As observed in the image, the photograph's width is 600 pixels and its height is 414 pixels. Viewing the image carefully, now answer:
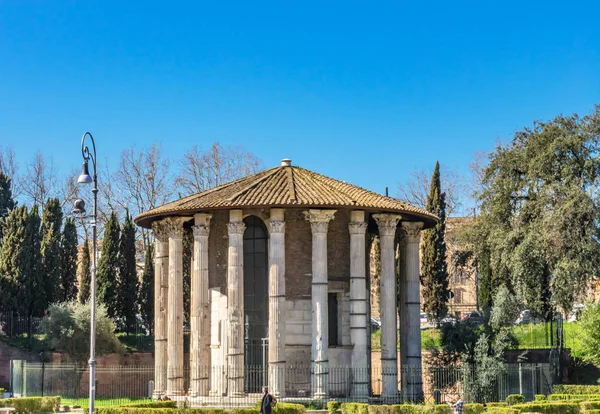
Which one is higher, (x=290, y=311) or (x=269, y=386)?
(x=290, y=311)

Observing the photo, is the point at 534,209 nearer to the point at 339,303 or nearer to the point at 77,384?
the point at 339,303

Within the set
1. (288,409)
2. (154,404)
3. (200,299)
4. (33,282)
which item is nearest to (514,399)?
(288,409)

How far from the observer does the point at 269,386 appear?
33562mm

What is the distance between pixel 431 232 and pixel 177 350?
20.4m

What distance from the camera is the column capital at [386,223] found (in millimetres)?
36094

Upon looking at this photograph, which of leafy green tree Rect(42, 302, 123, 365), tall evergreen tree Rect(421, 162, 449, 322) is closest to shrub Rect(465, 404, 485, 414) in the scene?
tall evergreen tree Rect(421, 162, 449, 322)

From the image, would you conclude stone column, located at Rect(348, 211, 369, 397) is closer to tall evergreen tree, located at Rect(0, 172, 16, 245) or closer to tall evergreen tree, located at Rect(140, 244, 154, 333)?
tall evergreen tree, located at Rect(140, 244, 154, 333)

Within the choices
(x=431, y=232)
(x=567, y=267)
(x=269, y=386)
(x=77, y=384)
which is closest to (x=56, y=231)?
(x=77, y=384)

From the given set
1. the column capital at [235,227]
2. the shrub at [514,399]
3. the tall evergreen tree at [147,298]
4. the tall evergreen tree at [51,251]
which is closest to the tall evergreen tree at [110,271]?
the tall evergreen tree at [147,298]

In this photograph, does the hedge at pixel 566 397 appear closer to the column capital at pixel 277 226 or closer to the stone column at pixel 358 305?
the stone column at pixel 358 305

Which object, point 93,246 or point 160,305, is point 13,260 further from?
point 93,246

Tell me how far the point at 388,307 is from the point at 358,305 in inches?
64.4

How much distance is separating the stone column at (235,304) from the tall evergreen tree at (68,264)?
22693mm

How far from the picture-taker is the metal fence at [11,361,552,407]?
1339 inches
